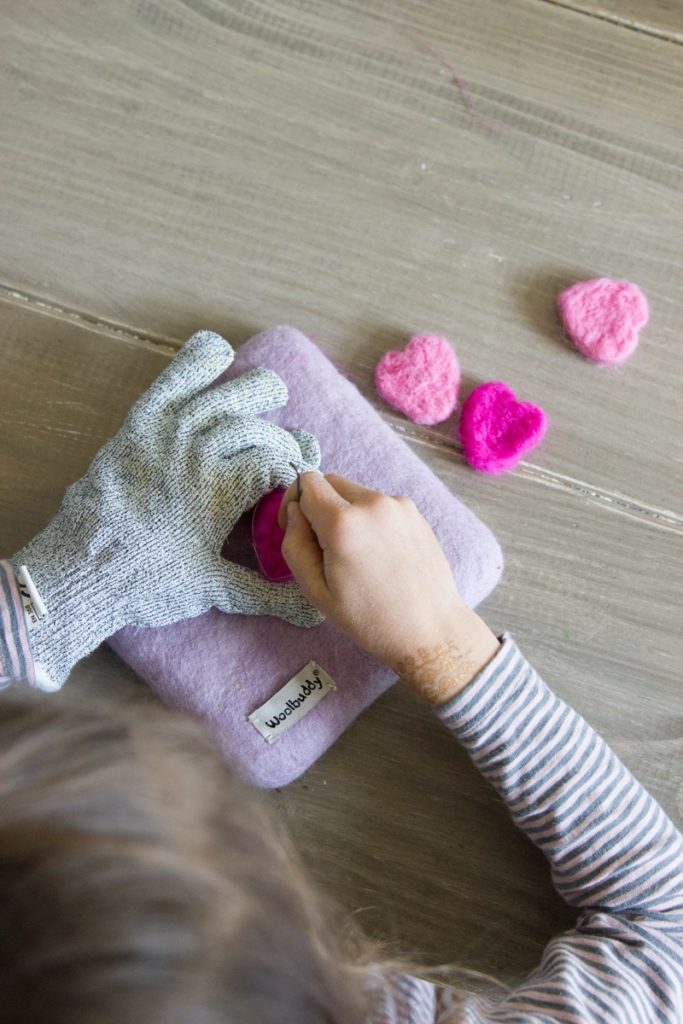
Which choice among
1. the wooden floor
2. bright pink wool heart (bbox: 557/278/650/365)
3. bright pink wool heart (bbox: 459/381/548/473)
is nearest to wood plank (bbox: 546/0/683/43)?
the wooden floor

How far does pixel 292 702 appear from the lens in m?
0.61

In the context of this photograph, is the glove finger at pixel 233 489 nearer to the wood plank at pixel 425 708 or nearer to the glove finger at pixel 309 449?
the glove finger at pixel 309 449

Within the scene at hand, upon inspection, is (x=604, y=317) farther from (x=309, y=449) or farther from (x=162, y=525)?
(x=162, y=525)

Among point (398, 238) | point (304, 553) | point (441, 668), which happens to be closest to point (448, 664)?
point (441, 668)

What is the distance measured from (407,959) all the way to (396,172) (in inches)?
23.7

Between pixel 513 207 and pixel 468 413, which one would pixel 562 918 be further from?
pixel 513 207

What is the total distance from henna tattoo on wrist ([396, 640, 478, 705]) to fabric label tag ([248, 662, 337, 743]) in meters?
0.08

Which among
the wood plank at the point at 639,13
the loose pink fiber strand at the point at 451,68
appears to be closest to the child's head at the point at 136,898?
the loose pink fiber strand at the point at 451,68

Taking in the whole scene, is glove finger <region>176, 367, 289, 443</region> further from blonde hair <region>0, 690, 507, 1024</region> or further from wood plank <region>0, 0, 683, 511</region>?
blonde hair <region>0, 690, 507, 1024</region>

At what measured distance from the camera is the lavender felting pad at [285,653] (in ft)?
1.99

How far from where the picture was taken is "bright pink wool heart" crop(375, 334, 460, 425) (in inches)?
26.7

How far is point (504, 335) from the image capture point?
0.70 meters

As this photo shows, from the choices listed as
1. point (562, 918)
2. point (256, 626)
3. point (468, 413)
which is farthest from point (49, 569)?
point (562, 918)

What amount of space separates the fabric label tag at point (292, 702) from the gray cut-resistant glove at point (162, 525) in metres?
0.04
